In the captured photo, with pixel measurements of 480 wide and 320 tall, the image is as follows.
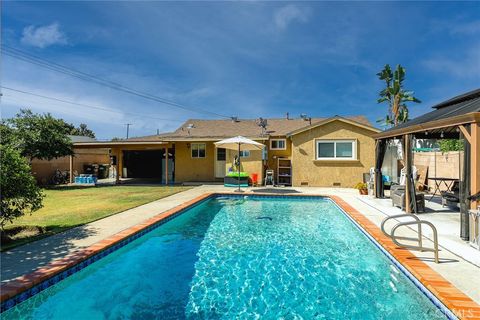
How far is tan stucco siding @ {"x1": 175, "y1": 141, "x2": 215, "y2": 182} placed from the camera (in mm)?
19828

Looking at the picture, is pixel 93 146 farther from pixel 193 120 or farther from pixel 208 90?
pixel 208 90

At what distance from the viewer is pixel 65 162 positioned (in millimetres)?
21875

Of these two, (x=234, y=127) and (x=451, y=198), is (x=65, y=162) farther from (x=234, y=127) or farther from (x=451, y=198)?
(x=451, y=198)

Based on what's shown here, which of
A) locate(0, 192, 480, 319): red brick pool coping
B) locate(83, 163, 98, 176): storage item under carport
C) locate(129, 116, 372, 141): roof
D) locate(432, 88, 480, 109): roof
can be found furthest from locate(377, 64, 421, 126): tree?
locate(83, 163, 98, 176): storage item under carport

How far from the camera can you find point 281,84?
83.9 ft

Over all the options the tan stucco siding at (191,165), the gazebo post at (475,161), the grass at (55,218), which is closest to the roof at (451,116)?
the gazebo post at (475,161)

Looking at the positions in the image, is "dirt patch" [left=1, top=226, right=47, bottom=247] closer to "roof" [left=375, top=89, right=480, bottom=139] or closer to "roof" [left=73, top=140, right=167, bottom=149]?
Answer: "roof" [left=375, top=89, right=480, bottom=139]

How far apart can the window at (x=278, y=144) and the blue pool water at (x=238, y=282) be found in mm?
11819

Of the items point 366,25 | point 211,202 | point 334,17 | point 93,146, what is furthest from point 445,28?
point 93,146

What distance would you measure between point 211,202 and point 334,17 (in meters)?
11.4

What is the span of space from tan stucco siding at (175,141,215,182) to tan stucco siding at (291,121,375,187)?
254 inches

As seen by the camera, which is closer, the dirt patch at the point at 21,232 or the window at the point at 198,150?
the dirt patch at the point at 21,232

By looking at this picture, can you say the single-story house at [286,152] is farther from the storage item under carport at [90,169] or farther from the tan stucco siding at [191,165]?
the storage item under carport at [90,169]

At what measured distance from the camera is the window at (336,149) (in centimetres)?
1700
